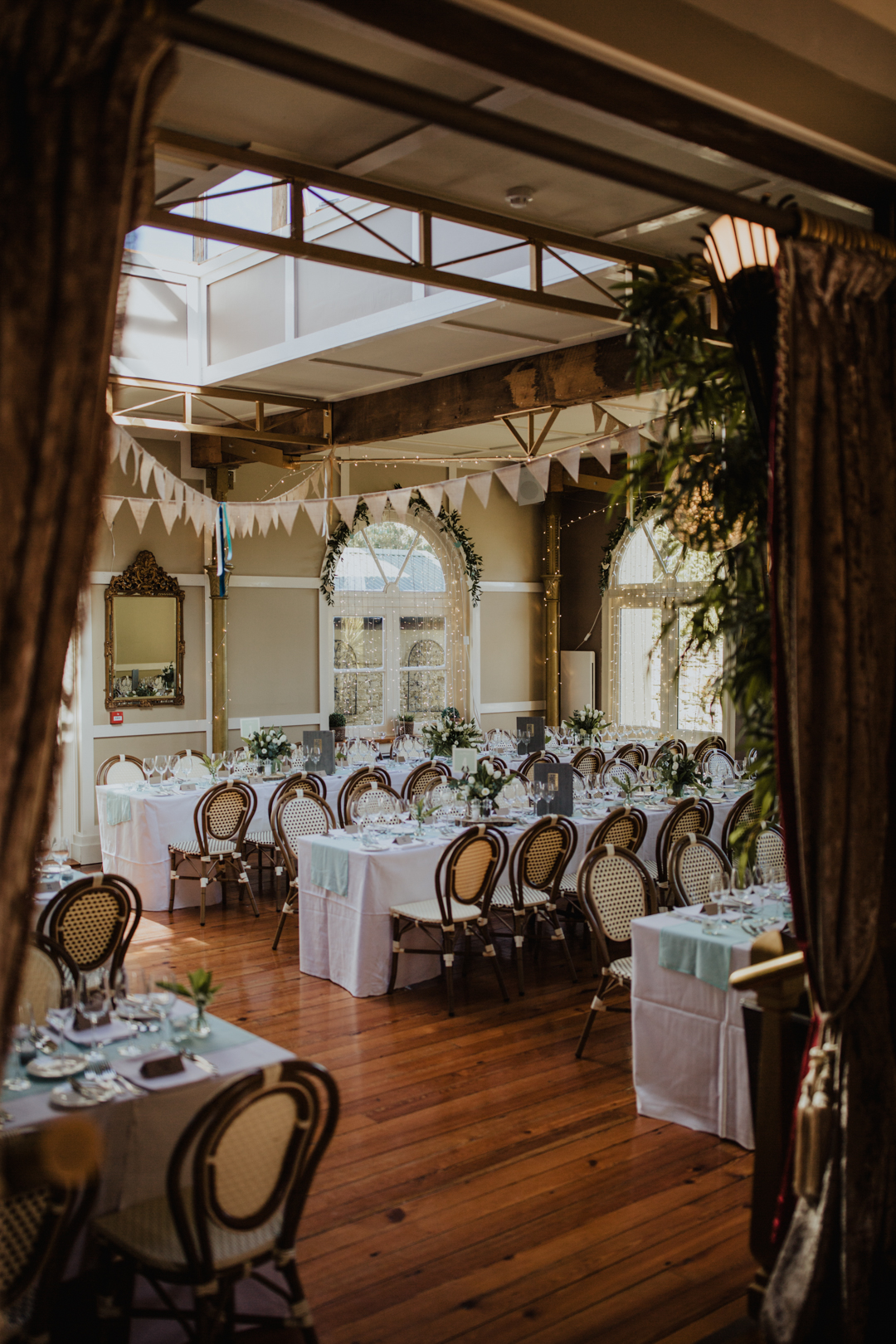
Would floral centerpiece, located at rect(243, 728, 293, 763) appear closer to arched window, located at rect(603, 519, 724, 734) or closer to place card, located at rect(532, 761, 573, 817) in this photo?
place card, located at rect(532, 761, 573, 817)

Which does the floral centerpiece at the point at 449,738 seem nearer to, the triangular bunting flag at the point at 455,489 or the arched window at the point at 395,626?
the triangular bunting flag at the point at 455,489

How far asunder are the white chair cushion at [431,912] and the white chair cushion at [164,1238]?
3205 millimetres

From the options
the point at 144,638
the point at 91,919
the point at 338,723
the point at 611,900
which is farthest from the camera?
the point at 338,723

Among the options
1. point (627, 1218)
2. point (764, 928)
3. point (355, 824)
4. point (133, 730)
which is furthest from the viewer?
point (133, 730)

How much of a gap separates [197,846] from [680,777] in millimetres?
3579

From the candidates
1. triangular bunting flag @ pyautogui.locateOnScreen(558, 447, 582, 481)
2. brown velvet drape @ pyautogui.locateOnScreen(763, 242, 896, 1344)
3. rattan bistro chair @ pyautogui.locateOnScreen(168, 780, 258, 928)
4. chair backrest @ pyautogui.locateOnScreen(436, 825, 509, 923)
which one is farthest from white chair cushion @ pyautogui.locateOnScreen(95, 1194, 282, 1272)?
triangular bunting flag @ pyautogui.locateOnScreen(558, 447, 582, 481)

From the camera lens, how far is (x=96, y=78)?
191cm

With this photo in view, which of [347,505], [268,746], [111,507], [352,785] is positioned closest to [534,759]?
[352,785]

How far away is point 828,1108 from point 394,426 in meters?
7.66

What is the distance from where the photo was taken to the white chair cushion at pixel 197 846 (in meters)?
8.27

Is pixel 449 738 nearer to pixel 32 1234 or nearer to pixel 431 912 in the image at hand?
pixel 431 912

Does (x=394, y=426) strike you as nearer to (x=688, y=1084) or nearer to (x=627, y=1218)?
(x=688, y=1084)

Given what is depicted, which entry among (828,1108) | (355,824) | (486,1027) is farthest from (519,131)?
(355,824)

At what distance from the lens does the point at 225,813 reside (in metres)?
8.26
